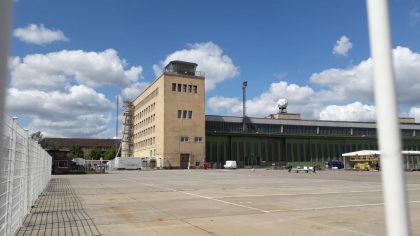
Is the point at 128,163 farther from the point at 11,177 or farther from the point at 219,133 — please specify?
the point at 11,177

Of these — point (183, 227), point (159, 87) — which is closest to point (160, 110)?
point (159, 87)

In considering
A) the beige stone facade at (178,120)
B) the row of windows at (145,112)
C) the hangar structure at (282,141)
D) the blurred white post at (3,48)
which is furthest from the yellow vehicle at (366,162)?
the blurred white post at (3,48)

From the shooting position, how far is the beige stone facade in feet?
302

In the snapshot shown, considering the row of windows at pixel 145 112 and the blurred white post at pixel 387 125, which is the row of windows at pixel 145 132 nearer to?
the row of windows at pixel 145 112

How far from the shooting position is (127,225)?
1045cm

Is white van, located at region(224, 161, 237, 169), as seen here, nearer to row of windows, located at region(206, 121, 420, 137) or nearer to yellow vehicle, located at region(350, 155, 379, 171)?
row of windows, located at region(206, 121, 420, 137)

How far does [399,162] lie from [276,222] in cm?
883

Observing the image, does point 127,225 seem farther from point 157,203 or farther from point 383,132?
point 383,132

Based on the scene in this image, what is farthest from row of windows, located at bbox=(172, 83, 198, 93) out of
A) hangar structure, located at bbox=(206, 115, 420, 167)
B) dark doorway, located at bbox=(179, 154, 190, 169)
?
dark doorway, located at bbox=(179, 154, 190, 169)

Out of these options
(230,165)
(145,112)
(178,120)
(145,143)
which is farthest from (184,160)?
(145,112)

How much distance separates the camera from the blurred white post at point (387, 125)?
223cm

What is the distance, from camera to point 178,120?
93.4 meters

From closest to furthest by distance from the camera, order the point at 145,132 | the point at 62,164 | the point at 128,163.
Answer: the point at 62,164 → the point at 128,163 → the point at 145,132

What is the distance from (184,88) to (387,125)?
94095mm
